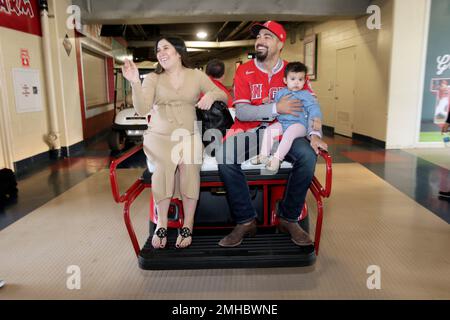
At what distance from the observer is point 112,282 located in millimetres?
2297

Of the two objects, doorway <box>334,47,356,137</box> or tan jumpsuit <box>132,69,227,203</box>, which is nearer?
tan jumpsuit <box>132,69,227,203</box>

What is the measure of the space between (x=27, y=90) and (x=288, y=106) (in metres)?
4.36

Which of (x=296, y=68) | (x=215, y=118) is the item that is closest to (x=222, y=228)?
(x=215, y=118)

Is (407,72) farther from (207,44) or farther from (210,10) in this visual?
(207,44)

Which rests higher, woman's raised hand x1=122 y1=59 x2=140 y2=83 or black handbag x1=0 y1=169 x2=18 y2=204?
woman's raised hand x1=122 y1=59 x2=140 y2=83

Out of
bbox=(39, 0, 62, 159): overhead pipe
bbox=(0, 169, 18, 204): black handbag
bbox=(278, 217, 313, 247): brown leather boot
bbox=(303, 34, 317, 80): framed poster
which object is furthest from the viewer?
bbox=(303, 34, 317, 80): framed poster

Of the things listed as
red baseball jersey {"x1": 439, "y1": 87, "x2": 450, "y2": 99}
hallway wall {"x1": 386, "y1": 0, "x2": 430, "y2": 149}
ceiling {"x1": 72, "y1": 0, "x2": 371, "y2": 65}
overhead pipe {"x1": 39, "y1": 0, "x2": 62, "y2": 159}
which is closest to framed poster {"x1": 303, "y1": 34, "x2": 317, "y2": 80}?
ceiling {"x1": 72, "y1": 0, "x2": 371, "y2": 65}

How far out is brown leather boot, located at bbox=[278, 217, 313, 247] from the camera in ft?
7.52

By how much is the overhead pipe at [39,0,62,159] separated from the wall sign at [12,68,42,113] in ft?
0.69

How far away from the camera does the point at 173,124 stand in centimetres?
246

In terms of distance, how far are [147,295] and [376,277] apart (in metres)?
1.32

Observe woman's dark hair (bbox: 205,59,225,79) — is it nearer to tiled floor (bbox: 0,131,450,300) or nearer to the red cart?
the red cart
